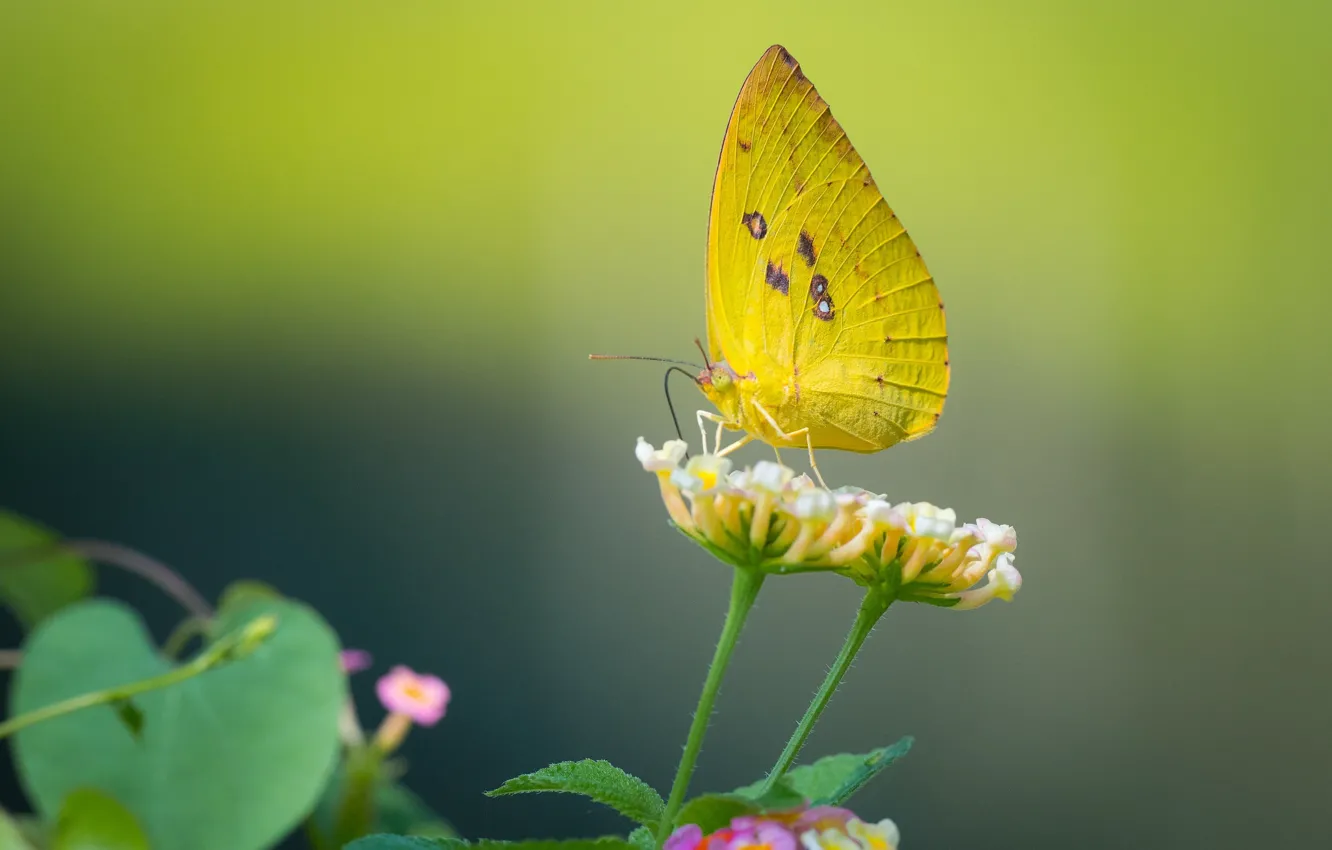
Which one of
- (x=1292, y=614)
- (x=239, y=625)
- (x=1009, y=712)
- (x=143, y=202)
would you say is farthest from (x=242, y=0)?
(x=1292, y=614)

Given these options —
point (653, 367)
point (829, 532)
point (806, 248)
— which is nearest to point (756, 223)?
point (806, 248)

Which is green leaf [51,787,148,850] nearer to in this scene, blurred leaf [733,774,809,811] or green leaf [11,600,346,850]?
green leaf [11,600,346,850]

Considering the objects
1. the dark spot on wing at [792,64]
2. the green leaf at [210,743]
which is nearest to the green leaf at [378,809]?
the green leaf at [210,743]

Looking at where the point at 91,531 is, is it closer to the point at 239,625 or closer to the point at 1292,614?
the point at 239,625

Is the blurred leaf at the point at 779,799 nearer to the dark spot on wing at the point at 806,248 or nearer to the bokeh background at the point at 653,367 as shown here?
the dark spot on wing at the point at 806,248

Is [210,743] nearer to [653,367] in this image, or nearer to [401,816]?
[401,816]
